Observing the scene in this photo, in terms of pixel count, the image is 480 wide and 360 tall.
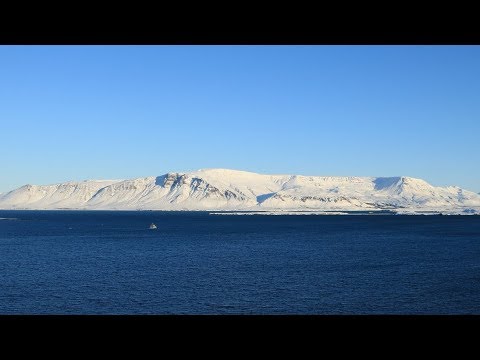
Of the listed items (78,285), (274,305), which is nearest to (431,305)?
(274,305)
